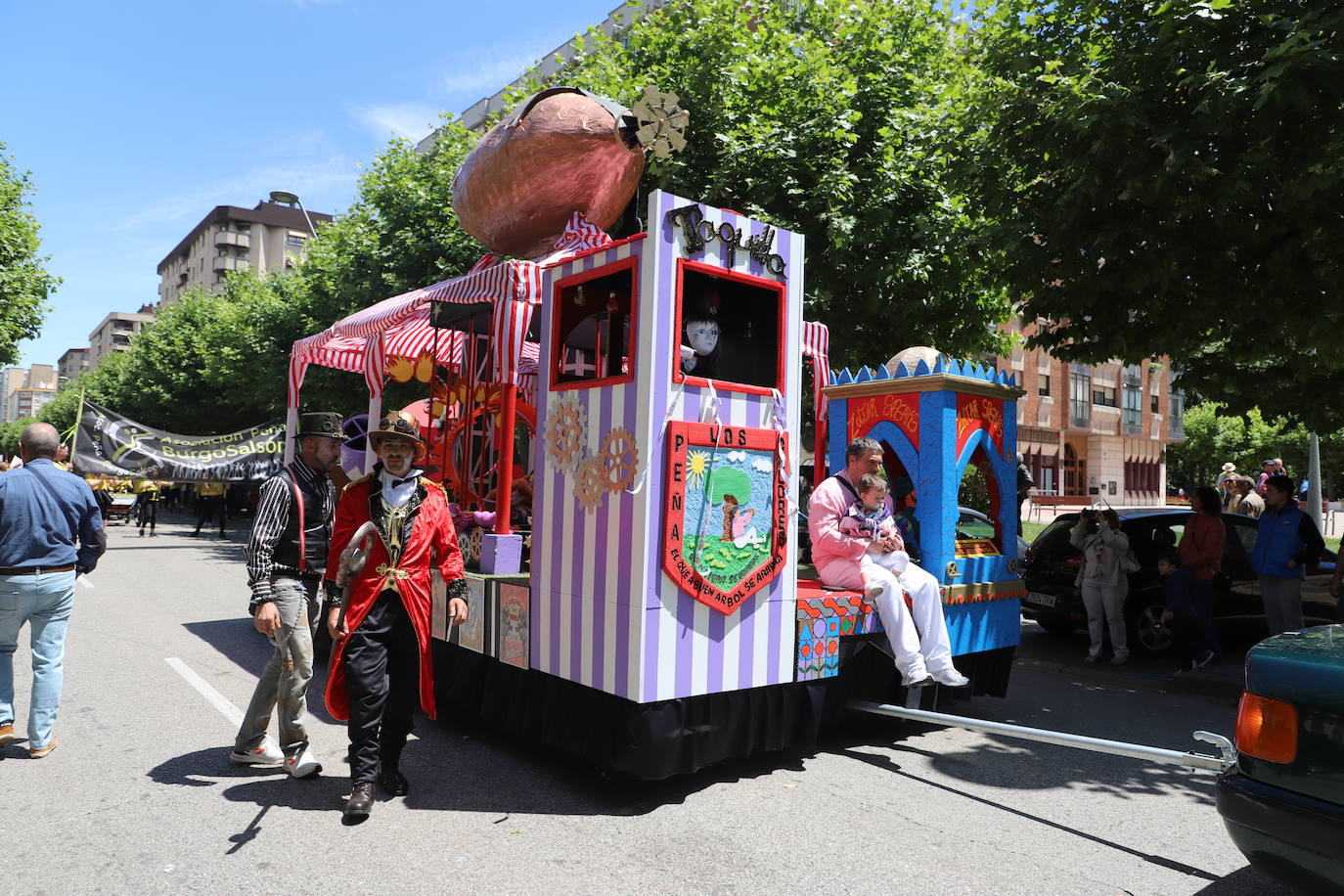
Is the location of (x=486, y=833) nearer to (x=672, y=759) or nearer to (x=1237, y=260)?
(x=672, y=759)

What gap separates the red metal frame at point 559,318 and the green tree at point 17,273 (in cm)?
2179

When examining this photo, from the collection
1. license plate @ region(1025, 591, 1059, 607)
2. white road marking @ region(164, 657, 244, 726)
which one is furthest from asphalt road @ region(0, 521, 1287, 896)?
license plate @ region(1025, 591, 1059, 607)

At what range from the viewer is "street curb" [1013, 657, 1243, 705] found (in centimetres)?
772

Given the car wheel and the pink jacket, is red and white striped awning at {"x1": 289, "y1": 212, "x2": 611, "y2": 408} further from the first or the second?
the car wheel

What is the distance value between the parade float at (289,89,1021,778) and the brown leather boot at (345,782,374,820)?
1106 mm

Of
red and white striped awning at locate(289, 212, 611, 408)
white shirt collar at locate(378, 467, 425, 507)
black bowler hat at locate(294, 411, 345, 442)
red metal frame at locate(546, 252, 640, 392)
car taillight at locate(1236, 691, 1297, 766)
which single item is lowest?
car taillight at locate(1236, 691, 1297, 766)

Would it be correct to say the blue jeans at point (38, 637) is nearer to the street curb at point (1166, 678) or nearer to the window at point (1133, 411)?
the street curb at point (1166, 678)

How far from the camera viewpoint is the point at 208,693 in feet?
22.3

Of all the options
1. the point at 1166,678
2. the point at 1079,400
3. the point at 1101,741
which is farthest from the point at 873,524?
the point at 1079,400

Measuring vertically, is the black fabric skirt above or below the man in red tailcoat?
below

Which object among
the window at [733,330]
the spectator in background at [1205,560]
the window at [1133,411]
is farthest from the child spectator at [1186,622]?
the window at [1133,411]

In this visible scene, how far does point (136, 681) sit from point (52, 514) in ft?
7.95

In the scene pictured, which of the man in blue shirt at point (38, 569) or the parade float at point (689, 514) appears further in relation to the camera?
the man in blue shirt at point (38, 569)

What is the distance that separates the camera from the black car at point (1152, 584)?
9.18 m
